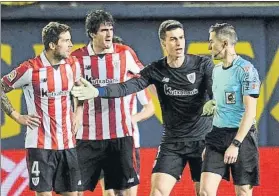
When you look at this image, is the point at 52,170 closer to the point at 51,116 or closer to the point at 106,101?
the point at 51,116

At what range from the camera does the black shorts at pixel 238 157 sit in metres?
5.74

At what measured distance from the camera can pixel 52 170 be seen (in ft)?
19.4

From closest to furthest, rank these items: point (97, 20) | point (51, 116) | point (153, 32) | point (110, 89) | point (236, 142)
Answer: point (236, 142), point (110, 89), point (51, 116), point (97, 20), point (153, 32)

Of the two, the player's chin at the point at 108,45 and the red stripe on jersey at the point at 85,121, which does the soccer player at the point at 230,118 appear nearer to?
the player's chin at the point at 108,45

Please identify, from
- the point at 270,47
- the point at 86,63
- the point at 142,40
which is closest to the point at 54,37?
the point at 86,63

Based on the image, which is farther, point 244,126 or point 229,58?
point 229,58

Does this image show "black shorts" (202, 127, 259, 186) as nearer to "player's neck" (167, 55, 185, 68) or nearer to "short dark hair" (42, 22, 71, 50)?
"player's neck" (167, 55, 185, 68)

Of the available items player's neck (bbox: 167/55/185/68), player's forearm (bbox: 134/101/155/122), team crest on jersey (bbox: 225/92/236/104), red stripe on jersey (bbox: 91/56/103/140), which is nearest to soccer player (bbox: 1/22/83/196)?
red stripe on jersey (bbox: 91/56/103/140)

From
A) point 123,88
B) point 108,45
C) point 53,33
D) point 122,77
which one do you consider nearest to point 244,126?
point 123,88

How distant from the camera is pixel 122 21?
748cm

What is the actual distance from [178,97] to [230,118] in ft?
1.01

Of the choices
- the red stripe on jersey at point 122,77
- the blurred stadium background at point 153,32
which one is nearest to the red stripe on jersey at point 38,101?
the red stripe on jersey at point 122,77

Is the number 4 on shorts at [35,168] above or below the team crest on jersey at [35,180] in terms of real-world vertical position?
above

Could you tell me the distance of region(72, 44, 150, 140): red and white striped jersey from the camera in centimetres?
617
